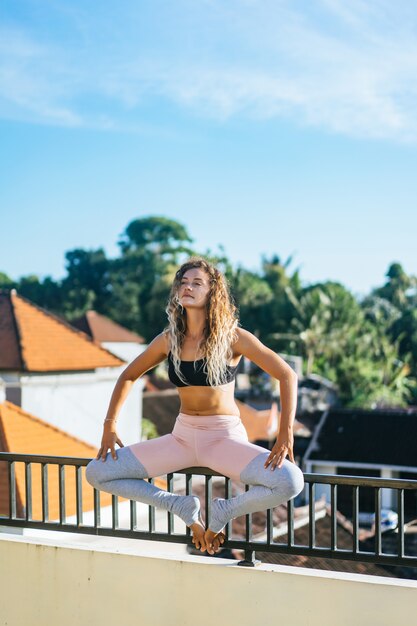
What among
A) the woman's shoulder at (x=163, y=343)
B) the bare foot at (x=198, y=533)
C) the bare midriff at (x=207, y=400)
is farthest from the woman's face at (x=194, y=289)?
the bare foot at (x=198, y=533)

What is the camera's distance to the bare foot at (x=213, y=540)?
8.49ft

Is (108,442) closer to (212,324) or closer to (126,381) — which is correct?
(126,381)

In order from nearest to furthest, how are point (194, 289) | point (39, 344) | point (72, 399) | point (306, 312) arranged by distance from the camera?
point (194, 289), point (39, 344), point (72, 399), point (306, 312)

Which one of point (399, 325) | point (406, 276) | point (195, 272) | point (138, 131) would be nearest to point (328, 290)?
point (399, 325)

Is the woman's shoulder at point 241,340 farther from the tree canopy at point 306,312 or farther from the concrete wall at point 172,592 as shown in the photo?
the tree canopy at point 306,312

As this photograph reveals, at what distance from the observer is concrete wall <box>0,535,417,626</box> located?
8.13ft

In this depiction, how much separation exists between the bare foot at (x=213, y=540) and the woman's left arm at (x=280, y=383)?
33 cm

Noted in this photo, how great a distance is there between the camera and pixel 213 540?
2611 mm

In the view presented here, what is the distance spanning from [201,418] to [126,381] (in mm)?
332

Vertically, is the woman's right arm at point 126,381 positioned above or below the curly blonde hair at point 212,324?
below

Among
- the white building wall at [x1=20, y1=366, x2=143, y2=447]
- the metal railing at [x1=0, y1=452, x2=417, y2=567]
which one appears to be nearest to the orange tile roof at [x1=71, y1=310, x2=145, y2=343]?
the white building wall at [x1=20, y1=366, x2=143, y2=447]

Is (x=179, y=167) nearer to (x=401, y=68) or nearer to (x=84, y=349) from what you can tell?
(x=401, y=68)

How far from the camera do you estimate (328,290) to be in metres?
36.2

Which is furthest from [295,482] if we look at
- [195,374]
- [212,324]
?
[212,324]
